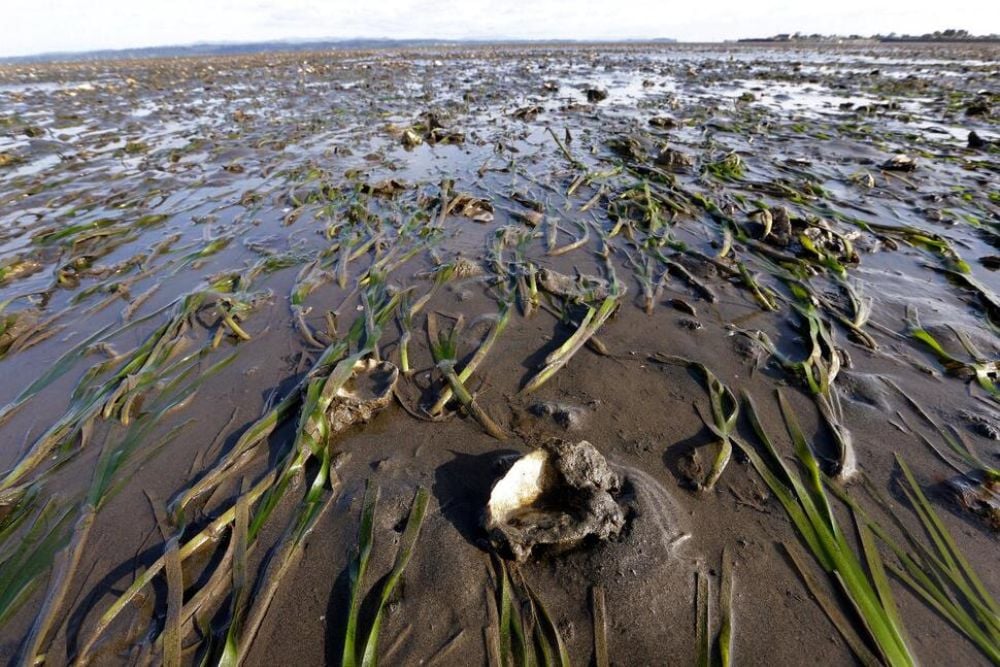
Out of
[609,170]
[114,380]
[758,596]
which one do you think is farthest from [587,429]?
[609,170]

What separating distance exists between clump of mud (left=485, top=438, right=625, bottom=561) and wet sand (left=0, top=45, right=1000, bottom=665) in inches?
3.3

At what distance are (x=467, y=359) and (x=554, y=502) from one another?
1.22m

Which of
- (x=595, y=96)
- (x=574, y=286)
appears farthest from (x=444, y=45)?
(x=574, y=286)

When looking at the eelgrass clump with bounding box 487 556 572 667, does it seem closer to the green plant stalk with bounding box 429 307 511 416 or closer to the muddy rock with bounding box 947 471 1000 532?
the green plant stalk with bounding box 429 307 511 416

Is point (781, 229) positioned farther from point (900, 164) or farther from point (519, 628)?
point (519, 628)

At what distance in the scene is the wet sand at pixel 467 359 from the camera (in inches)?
65.7

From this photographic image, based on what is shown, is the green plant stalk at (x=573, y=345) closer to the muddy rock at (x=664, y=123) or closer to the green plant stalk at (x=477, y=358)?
the green plant stalk at (x=477, y=358)

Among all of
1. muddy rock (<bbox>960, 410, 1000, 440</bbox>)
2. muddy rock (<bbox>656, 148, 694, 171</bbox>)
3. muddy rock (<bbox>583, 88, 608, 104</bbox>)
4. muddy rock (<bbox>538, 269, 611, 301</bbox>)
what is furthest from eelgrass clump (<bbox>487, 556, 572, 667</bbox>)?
muddy rock (<bbox>583, 88, 608, 104</bbox>)

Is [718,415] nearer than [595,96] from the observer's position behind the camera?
Yes

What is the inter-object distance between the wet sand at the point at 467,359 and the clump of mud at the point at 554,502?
3.3 inches

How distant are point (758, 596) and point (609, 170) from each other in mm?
6071

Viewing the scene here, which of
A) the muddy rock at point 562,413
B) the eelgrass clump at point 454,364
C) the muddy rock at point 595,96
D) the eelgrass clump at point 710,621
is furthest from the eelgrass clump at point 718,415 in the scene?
the muddy rock at point 595,96

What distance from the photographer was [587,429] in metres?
2.37

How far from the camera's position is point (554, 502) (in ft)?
6.40
